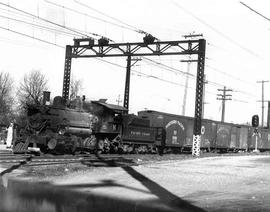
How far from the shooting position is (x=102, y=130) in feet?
89.6

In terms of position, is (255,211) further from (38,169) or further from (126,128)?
(126,128)

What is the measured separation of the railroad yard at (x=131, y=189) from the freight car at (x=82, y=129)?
23.5ft

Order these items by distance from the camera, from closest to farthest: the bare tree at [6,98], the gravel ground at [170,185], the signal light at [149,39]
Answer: the gravel ground at [170,185] → the signal light at [149,39] → the bare tree at [6,98]

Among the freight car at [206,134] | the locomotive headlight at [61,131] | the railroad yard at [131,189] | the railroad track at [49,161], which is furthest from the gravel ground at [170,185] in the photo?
the freight car at [206,134]

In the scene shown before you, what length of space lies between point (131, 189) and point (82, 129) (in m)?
14.7

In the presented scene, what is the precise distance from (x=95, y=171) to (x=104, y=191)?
4041 millimetres

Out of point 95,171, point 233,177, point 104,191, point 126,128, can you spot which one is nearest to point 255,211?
point 104,191

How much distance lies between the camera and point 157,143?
33.0 m

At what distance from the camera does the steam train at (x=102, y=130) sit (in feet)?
79.4

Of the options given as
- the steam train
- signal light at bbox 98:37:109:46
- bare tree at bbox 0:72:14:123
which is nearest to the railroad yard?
the steam train

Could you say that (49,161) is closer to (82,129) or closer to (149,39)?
(82,129)

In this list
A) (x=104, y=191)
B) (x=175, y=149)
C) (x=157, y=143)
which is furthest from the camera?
(x=175, y=149)

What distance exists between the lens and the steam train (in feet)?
79.4

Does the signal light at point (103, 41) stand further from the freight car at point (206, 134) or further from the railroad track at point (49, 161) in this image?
the railroad track at point (49, 161)
